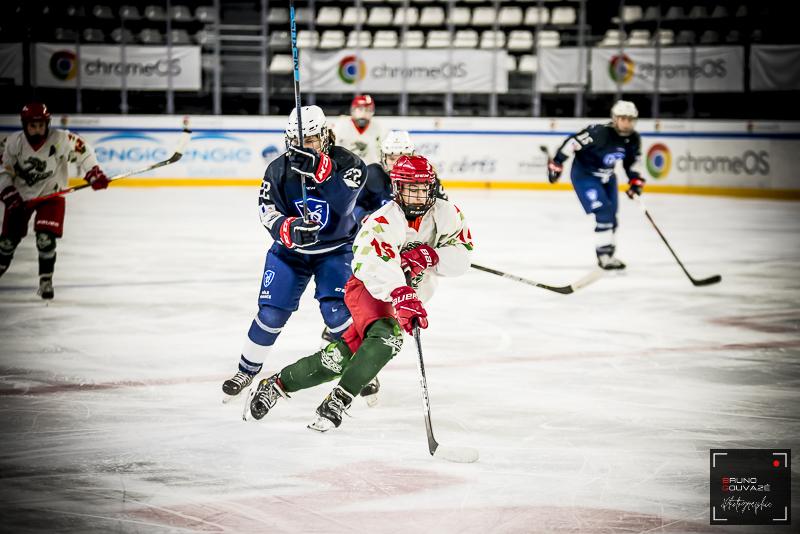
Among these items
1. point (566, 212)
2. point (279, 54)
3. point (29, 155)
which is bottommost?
point (566, 212)

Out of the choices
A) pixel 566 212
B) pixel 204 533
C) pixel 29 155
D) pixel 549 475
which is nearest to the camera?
pixel 204 533

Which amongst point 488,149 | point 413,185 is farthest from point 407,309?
point 488,149

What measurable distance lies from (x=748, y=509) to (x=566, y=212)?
921cm

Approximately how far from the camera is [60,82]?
1448cm

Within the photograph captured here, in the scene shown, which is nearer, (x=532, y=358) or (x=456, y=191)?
(x=532, y=358)

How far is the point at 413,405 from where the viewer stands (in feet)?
13.9

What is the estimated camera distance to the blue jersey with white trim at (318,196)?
4.07 metres

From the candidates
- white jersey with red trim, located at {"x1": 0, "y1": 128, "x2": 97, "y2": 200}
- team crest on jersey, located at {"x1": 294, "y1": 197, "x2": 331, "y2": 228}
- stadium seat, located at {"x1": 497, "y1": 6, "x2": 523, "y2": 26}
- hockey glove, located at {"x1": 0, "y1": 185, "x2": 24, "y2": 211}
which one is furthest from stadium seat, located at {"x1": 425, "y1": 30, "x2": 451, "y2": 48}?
team crest on jersey, located at {"x1": 294, "y1": 197, "x2": 331, "y2": 228}

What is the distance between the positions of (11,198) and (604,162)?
4.39 metres

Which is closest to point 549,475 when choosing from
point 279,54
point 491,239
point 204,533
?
point 204,533

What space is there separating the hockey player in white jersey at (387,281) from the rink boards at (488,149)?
1057 cm

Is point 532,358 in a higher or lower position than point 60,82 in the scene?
lower

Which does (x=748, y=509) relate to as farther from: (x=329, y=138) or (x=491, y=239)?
(x=491, y=239)

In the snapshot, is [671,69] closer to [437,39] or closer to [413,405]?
[437,39]
